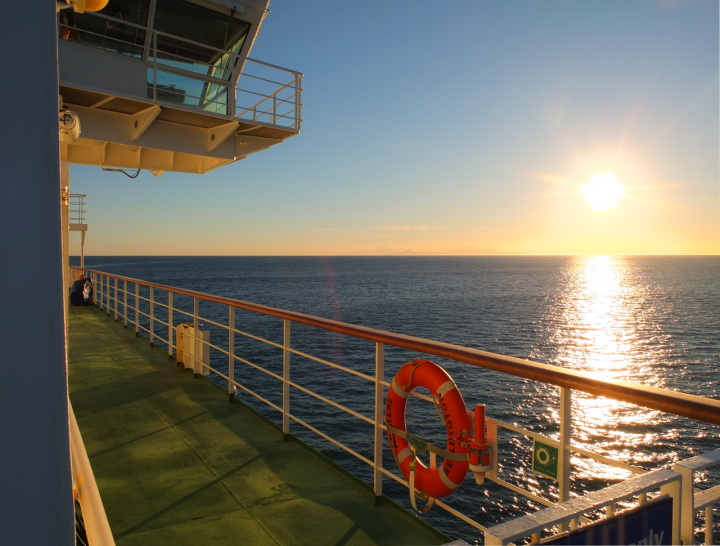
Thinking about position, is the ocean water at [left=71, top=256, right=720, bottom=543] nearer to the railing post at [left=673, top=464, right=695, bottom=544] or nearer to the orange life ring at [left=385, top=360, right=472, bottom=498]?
the orange life ring at [left=385, top=360, right=472, bottom=498]

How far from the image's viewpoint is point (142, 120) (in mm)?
4918

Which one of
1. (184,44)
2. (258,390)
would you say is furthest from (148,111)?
(258,390)

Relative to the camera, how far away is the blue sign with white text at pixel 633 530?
0.78 m

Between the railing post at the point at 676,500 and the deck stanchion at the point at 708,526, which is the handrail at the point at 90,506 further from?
the deck stanchion at the point at 708,526

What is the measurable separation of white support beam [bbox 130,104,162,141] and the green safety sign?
4.67m

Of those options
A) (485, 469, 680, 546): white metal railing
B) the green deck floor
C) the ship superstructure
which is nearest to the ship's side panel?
(485, 469, 680, 546): white metal railing

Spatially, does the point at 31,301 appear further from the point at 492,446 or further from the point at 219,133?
the point at 219,133

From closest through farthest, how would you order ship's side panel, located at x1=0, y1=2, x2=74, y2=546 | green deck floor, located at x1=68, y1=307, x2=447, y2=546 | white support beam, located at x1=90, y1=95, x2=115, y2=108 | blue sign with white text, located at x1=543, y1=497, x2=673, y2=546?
1. ship's side panel, located at x1=0, y1=2, x2=74, y2=546
2. blue sign with white text, located at x1=543, y1=497, x2=673, y2=546
3. green deck floor, located at x1=68, y1=307, x2=447, y2=546
4. white support beam, located at x1=90, y1=95, x2=115, y2=108

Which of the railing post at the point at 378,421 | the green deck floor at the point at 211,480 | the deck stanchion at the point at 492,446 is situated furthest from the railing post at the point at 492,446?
the railing post at the point at 378,421

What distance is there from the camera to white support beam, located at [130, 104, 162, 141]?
4801 millimetres

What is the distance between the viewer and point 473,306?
35.1 meters

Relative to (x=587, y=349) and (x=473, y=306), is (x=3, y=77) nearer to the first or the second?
(x=587, y=349)

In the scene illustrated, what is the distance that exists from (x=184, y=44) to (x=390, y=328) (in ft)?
66.7

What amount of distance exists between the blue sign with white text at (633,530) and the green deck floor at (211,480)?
121 cm
